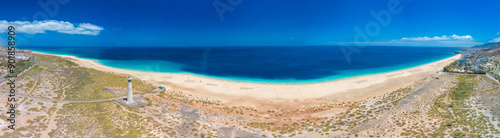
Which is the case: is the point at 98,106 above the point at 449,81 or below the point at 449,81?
below

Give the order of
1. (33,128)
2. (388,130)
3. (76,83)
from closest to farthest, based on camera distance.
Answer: (33,128) → (388,130) → (76,83)

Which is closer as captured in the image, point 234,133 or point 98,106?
point 234,133

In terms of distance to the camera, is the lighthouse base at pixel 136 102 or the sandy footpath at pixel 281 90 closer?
the lighthouse base at pixel 136 102

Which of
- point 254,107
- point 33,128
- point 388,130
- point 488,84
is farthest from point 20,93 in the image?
point 488,84

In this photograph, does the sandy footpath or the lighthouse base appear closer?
the lighthouse base

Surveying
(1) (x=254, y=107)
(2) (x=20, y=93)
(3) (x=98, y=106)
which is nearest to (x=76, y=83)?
(2) (x=20, y=93)

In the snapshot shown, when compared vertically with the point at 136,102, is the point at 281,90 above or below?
above

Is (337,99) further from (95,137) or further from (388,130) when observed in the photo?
(95,137)

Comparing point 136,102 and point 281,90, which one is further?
point 281,90

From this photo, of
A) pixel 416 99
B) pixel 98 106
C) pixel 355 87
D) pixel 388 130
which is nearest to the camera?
pixel 388 130
